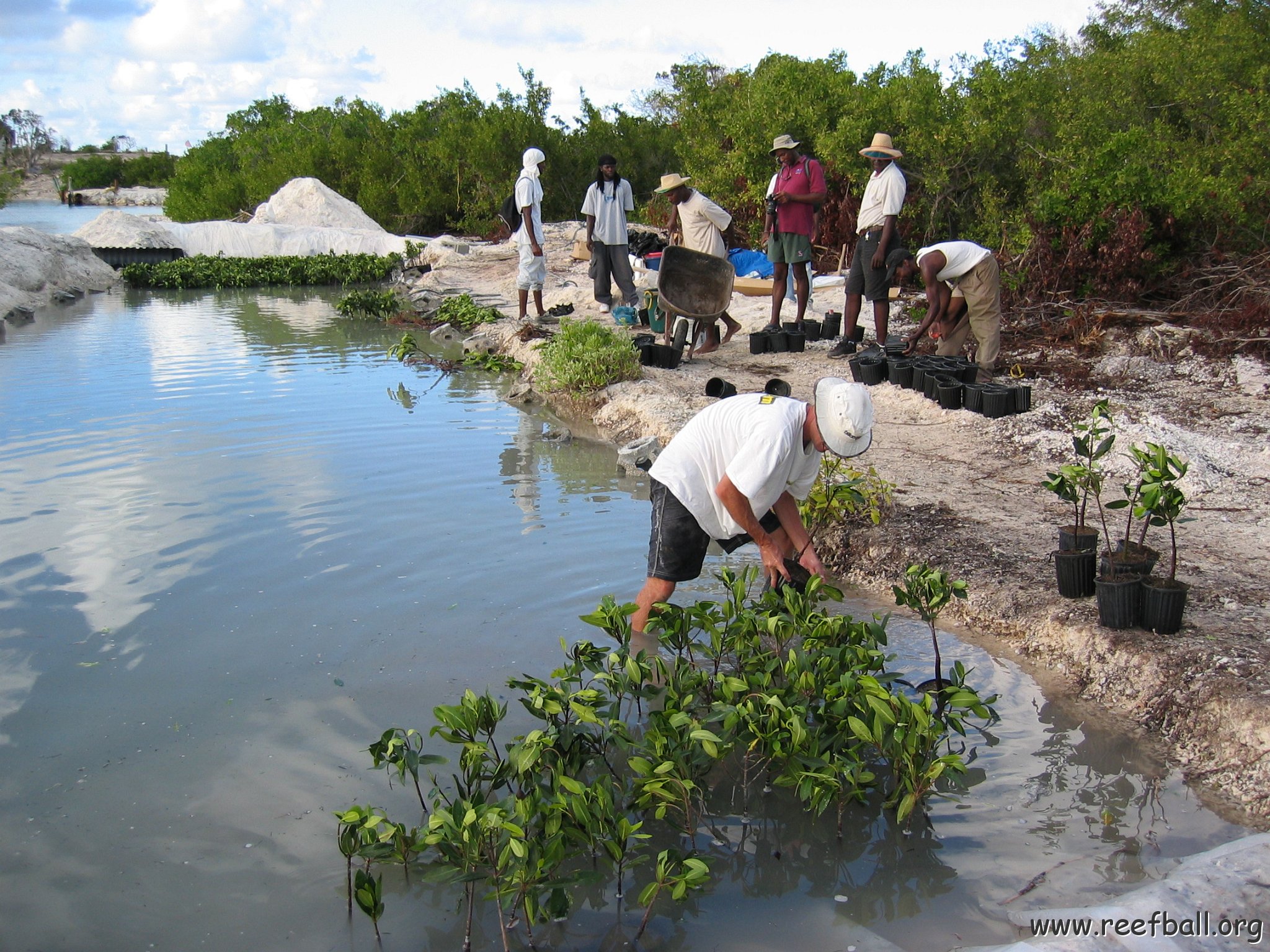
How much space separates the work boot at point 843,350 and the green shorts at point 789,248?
1.04 m

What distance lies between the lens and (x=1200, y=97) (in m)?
11.1

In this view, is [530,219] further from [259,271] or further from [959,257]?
[259,271]

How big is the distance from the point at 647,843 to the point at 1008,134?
484 inches

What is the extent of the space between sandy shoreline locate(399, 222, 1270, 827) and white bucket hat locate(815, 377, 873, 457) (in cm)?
156

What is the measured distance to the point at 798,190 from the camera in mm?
9242

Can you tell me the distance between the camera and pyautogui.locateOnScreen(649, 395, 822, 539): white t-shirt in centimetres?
353

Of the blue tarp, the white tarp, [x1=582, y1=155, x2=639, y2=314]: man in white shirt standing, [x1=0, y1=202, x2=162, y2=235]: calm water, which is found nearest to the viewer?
[x1=582, y1=155, x2=639, y2=314]: man in white shirt standing

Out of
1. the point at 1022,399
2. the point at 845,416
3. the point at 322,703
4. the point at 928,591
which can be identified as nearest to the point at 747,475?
the point at 845,416

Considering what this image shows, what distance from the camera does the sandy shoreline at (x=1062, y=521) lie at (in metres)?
3.60

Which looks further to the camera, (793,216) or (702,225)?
(702,225)

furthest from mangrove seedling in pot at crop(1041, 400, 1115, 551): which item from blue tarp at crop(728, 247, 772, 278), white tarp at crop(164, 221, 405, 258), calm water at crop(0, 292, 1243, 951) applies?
white tarp at crop(164, 221, 405, 258)

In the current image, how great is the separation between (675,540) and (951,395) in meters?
4.16

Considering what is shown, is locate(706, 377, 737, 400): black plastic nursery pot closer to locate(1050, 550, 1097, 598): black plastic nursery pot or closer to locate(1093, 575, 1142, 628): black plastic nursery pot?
locate(1050, 550, 1097, 598): black plastic nursery pot
